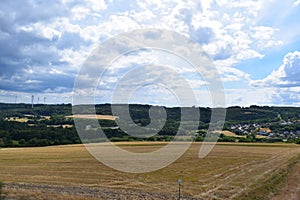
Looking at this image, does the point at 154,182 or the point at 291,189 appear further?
the point at 154,182

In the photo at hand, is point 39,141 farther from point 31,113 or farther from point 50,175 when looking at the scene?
point 31,113

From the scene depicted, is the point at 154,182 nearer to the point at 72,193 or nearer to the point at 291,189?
the point at 72,193

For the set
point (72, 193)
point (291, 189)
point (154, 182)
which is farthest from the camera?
point (154, 182)

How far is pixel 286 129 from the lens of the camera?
6299 inches

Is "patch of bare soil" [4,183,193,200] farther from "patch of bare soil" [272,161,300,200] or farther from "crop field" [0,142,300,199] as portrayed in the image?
"patch of bare soil" [272,161,300,200]

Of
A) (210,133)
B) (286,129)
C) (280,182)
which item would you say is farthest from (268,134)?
(280,182)

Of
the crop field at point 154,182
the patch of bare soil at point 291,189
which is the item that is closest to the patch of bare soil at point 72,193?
the crop field at point 154,182

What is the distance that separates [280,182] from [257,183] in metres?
3.34

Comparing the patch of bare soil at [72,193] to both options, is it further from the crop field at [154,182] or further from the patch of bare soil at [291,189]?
the patch of bare soil at [291,189]

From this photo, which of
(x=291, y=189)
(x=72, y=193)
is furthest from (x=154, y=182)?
(x=291, y=189)

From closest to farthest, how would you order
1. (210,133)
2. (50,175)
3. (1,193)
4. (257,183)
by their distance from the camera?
(1,193)
(257,183)
(50,175)
(210,133)

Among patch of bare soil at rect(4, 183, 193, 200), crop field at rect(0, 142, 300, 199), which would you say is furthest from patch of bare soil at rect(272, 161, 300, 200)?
patch of bare soil at rect(4, 183, 193, 200)

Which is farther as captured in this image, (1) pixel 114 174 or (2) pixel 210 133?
(2) pixel 210 133

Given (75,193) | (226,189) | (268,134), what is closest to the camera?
(75,193)
